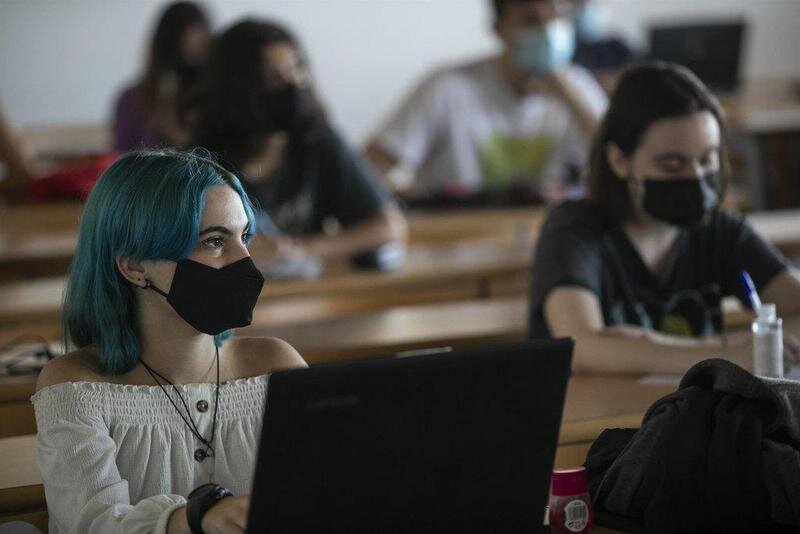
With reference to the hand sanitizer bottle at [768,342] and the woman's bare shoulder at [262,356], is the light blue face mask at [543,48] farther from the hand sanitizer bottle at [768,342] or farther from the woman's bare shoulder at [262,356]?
the woman's bare shoulder at [262,356]

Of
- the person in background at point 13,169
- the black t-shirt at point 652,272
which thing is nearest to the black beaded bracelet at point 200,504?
the black t-shirt at point 652,272

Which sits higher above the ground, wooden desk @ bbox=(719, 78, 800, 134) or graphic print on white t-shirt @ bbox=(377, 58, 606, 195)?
graphic print on white t-shirt @ bbox=(377, 58, 606, 195)

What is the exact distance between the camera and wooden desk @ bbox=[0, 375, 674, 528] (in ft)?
5.59

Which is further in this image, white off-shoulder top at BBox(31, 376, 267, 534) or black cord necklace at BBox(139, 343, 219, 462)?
black cord necklace at BBox(139, 343, 219, 462)

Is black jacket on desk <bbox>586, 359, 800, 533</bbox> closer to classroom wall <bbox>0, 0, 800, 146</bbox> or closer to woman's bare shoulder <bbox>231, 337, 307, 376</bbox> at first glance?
woman's bare shoulder <bbox>231, 337, 307, 376</bbox>

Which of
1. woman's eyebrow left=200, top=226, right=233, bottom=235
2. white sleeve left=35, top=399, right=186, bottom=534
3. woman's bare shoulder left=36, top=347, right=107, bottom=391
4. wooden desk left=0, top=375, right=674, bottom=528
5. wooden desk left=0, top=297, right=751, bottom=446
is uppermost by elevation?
woman's eyebrow left=200, top=226, right=233, bottom=235

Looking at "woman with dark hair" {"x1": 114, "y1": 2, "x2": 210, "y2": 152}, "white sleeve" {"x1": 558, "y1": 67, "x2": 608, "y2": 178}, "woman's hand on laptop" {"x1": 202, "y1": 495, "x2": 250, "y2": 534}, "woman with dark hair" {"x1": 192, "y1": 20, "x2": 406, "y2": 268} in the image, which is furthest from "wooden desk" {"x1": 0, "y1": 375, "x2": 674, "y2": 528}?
"woman with dark hair" {"x1": 114, "y1": 2, "x2": 210, "y2": 152}

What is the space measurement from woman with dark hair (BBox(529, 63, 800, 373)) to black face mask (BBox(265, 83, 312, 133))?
1.00 m

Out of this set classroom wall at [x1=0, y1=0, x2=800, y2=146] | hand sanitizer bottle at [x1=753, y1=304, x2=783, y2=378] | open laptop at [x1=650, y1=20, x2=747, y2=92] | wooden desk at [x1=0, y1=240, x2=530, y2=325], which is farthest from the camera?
classroom wall at [x1=0, y1=0, x2=800, y2=146]

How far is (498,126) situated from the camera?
175 inches

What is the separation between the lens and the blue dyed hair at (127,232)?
5.22ft

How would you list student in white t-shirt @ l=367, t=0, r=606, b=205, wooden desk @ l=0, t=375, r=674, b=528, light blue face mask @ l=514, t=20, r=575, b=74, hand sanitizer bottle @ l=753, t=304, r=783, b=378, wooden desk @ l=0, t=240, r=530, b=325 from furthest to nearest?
student in white t-shirt @ l=367, t=0, r=606, b=205 < light blue face mask @ l=514, t=20, r=575, b=74 < wooden desk @ l=0, t=240, r=530, b=325 < hand sanitizer bottle @ l=753, t=304, r=783, b=378 < wooden desk @ l=0, t=375, r=674, b=528

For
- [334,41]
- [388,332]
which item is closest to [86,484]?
[388,332]

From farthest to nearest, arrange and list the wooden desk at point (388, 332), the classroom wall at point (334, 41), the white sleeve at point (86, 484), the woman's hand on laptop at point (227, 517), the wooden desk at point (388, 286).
→ 1. the classroom wall at point (334, 41)
2. the wooden desk at point (388, 286)
3. the wooden desk at point (388, 332)
4. the white sleeve at point (86, 484)
5. the woman's hand on laptop at point (227, 517)
